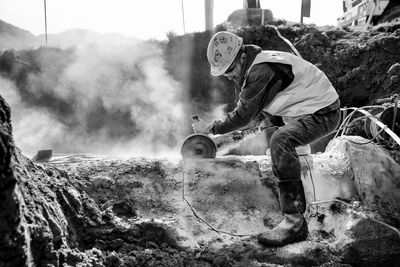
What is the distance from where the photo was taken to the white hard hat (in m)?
3.54

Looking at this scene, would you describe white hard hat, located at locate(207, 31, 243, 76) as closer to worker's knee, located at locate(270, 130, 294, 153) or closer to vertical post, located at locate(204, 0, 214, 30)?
worker's knee, located at locate(270, 130, 294, 153)

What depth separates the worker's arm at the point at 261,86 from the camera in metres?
3.21

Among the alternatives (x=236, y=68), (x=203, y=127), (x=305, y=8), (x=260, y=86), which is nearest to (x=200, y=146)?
(x=203, y=127)

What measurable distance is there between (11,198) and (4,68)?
12.0 meters

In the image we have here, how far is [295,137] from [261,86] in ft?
1.86

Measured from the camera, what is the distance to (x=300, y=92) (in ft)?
11.0

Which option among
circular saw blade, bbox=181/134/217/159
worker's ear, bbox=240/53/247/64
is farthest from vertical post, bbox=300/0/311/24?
worker's ear, bbox=240/53/247/64

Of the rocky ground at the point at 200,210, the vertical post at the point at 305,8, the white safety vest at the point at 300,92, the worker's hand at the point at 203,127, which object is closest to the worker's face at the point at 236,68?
the white safety vest at the point at 300,92

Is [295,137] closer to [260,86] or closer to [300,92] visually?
[300,92]

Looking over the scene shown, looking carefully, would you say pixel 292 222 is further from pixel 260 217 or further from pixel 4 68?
pixel 4 68

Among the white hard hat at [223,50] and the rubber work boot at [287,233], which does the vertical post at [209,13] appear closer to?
the white hard hat at [223,50]

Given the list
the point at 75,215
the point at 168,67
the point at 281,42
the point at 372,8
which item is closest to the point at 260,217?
the point at 75,215

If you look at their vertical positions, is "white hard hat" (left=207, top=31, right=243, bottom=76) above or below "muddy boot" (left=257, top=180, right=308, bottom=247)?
above

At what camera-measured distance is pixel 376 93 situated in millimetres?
9070
